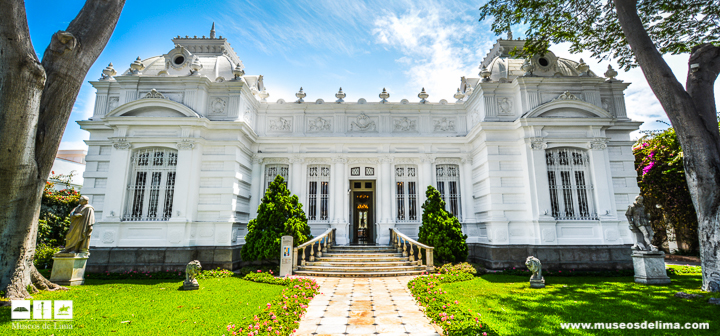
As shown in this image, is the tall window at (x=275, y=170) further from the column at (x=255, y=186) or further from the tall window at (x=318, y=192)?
the tall window at (x=318, y=192)

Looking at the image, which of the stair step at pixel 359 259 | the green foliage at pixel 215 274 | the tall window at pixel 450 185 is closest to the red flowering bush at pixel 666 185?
the tall window at pixel 450 185

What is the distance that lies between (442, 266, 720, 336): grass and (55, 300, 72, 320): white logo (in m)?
7.00

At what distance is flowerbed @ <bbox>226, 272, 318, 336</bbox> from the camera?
4.75 metres

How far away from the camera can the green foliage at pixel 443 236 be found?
1114 cm

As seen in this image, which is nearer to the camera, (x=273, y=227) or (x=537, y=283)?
(x=537, y=283)

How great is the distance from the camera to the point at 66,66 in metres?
5.98

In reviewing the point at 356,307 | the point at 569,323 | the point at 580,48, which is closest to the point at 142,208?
the point at 356,307

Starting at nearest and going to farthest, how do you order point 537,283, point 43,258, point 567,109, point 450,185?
point 537,283 < point 43,258 < point 567,109 < point 450,185

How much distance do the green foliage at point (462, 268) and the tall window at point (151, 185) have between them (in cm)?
951

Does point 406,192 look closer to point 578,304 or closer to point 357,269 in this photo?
point 357,269

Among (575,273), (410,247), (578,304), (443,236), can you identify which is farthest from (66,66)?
(575,273)

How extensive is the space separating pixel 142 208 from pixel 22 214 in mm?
6059

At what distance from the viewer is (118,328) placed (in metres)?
5.04

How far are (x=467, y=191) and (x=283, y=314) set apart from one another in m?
10.1
